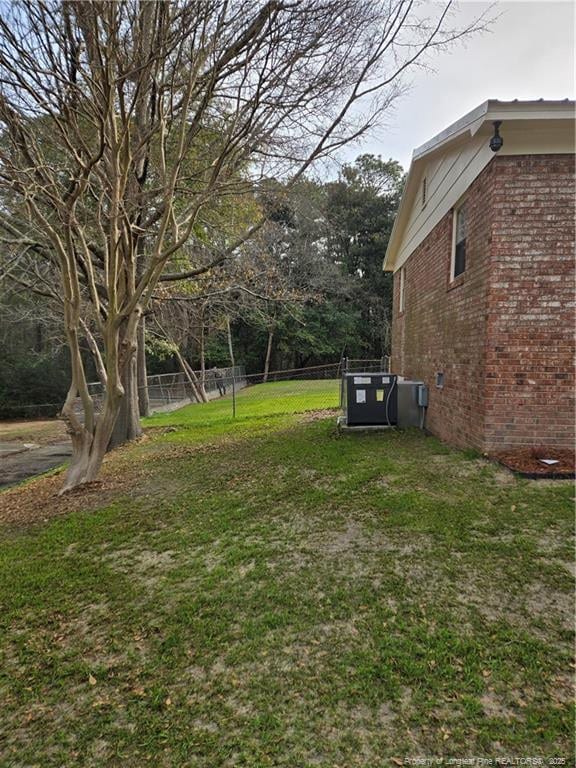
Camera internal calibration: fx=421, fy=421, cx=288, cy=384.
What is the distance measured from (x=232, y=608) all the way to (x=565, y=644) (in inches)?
70.3

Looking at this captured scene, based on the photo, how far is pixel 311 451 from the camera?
6195 mm

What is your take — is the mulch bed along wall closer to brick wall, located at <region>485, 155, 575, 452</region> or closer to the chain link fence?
brick wall, located at <region>485, 155, 575, 452</region>

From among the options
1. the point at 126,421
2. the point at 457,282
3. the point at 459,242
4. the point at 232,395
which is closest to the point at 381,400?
the point at 457,282

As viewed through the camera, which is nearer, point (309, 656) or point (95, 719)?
point (95, 719)

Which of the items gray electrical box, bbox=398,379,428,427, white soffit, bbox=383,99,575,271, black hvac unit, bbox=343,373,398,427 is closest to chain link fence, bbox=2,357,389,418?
gray electrical box, bbox=398,379,428,427

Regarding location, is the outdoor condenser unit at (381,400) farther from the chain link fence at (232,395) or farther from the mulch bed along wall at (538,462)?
the chain link fence at (232,395)

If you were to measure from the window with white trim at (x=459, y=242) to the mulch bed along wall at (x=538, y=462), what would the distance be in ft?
8.19

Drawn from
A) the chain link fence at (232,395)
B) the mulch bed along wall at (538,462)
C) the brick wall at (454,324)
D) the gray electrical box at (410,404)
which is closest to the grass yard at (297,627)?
the mulch bed along wall at (538,462)

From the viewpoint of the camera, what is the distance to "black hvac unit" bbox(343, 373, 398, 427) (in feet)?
22.7

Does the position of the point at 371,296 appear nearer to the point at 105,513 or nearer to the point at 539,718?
the point at 105,513

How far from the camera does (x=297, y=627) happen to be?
2350mm

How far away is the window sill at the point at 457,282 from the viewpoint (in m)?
5.48

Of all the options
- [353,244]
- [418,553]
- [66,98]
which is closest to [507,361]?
[418,553]

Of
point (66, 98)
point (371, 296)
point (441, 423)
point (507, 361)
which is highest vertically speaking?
Result: point (371, 296)
